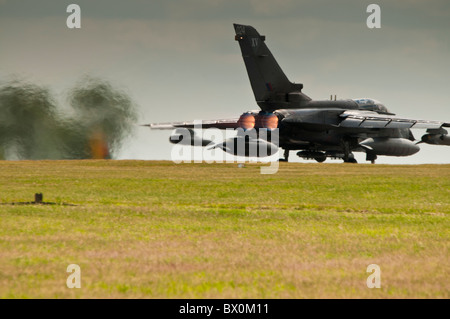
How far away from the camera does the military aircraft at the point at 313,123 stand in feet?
166

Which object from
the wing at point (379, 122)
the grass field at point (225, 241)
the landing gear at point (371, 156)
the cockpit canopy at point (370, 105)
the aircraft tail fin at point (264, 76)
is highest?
the aircraft tail fin at point (264, 76)

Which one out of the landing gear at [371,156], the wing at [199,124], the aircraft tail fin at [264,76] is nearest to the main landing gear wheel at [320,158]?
the landing gear at [371,156]

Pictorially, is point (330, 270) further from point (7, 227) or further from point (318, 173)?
point (318, 173)

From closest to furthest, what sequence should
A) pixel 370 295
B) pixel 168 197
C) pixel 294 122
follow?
1. pixel 370 295
2. pixel 168 197
3. pixel 294 122

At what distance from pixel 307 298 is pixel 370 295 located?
883mm

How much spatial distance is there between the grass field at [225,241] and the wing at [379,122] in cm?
1872

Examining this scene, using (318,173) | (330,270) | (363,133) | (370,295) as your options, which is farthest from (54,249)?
(363,133)

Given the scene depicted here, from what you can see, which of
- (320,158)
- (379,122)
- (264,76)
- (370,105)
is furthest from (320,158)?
(264,76)

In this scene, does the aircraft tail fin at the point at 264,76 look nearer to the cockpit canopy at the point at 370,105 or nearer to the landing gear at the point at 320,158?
the cockpit canopy at the point at 370,105

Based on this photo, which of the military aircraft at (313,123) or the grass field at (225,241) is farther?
the military aircraft at (313,123)

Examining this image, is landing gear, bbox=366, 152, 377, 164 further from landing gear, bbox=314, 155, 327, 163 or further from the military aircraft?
landing gear, bbox=314, 155, 327, 163
